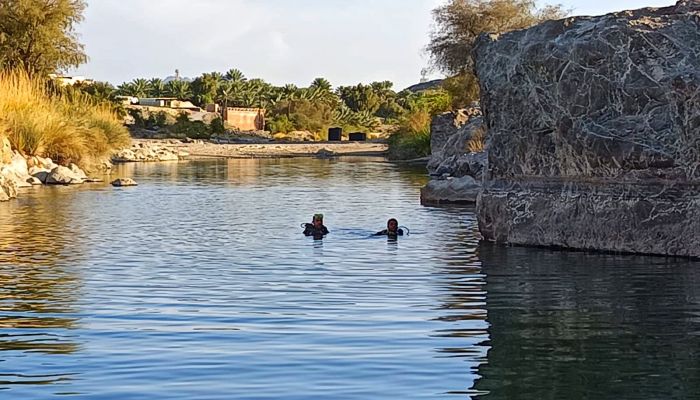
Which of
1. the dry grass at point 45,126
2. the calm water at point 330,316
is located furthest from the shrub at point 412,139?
the calm water at point 330,316

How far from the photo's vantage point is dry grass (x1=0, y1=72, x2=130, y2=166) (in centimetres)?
2820

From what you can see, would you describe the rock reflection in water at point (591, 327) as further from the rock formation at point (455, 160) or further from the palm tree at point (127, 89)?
the palm tree at point (127, 89)

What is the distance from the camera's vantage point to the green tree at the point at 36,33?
45.2m

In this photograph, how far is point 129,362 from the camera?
714 centimetres

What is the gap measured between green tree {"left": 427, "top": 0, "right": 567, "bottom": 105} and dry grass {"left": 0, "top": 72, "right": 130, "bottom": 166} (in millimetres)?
20634

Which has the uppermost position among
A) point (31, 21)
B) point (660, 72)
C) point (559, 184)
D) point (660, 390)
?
point (31, 21)

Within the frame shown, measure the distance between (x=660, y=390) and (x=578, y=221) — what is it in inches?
268

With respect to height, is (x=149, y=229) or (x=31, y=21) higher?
(x=31, y=21)

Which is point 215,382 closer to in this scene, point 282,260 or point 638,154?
point 282,260

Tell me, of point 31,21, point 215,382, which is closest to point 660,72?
point 215,382

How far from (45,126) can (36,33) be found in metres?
18.0

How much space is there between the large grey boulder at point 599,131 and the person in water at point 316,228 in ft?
8.10

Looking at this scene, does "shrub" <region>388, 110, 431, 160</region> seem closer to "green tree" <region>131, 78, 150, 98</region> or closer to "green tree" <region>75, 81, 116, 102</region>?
"green tree" <region>75, 81, 116, 102</region>

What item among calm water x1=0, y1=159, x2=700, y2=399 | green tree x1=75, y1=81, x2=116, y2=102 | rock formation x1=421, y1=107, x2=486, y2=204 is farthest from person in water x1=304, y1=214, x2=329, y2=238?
green tree x1=75, y1=81, x2=116, y2=102
